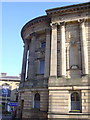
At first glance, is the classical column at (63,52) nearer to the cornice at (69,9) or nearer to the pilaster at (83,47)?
the cornice at (69,9)

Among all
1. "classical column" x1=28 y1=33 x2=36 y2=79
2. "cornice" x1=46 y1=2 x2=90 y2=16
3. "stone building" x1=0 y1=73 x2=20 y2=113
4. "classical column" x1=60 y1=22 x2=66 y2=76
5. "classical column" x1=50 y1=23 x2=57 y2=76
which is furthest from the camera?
"stone building" x1=0 y1=73 x2=20 y2=113

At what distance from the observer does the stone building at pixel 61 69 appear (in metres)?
18.6

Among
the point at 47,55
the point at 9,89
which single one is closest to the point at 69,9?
the point at 47,55

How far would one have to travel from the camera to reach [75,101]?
744 inches

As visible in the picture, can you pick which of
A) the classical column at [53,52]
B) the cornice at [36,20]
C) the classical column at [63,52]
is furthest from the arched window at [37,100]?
the cornice at [36,20]

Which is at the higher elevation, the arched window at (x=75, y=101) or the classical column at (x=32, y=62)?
the classical column at (x=32, y=62)

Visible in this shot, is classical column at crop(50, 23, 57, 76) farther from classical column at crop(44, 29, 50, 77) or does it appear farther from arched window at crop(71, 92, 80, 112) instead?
arched window at crop(71, 92, 80, 112)

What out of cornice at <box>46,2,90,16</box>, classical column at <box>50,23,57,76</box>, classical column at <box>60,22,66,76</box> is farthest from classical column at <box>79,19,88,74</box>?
classical column at <box>50,23,57,76</box>

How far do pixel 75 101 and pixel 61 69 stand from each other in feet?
14.3

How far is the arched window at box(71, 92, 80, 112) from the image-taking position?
736 inches

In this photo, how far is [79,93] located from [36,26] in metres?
12.8

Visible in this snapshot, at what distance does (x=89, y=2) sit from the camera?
20609 mm

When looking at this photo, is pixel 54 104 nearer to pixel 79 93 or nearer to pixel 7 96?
pixel 79 93

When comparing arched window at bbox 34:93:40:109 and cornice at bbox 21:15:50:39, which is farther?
cornice at bbox 21:15:50:39
